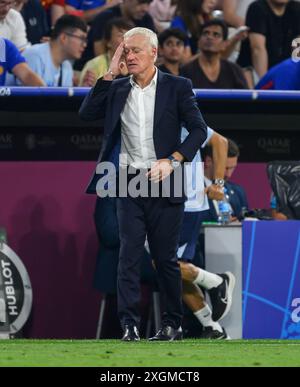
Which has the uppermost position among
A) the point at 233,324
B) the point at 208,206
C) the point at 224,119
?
the point at 224,119

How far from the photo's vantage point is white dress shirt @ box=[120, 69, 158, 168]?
889 cm

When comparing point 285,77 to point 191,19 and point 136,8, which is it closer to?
point 136,8

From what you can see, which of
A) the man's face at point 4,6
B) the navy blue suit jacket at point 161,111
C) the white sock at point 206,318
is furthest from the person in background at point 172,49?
the navy blue suit jacket at point 161,111

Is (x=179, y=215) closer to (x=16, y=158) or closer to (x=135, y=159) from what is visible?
(x=135, y=159)

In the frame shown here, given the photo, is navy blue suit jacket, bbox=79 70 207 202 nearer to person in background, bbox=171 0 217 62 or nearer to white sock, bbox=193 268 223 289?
white sock, bbox=193 268 223 289

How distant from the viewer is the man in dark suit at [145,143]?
28.8 ft

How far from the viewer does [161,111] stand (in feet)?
29.0

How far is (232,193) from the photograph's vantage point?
440 inches

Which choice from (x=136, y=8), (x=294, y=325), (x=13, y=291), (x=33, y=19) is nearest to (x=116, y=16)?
(x=136, y=8)

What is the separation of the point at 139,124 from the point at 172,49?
12.3 feet

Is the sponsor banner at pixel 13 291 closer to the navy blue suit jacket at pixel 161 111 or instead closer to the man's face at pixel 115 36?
the man's face at pixel 115 36
